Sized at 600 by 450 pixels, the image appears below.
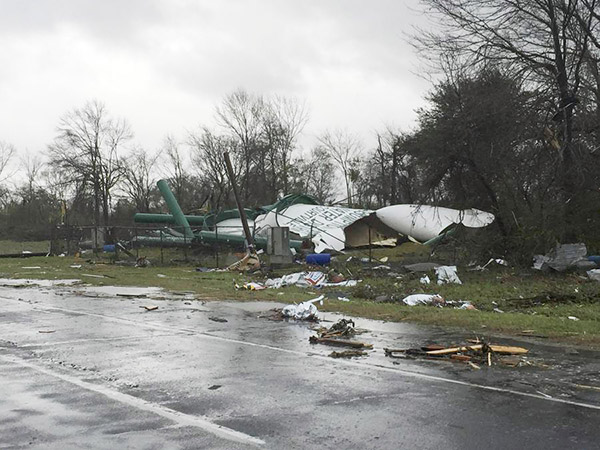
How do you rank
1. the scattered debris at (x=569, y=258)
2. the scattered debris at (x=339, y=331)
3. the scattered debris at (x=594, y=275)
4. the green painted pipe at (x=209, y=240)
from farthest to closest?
1. the green painted pipe at (x=209, y=240)
2. the scattered debris at (x=569, y=258)
3. the scattered debris at (x=594, y=275)
4. the scattered debris at (x=339, y=331)

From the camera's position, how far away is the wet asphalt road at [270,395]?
208 inches

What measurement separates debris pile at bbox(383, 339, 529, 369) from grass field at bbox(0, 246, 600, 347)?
6.62 feet

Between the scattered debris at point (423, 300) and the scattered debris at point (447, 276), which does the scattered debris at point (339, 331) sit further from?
the scattered debris at point (447, 276)

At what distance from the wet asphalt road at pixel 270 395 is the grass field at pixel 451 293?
1626 millimetres

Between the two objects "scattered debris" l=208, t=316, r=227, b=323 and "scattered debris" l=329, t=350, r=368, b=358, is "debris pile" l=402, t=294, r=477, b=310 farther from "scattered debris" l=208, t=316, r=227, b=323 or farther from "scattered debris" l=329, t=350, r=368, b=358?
"scattered debris" l=329, t=350, r=368, b=358

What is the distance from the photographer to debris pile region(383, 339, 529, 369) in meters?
8.56

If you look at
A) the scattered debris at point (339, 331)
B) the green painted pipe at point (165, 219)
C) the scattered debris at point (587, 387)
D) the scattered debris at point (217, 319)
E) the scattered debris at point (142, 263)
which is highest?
the green painted pipe at point (165, 219)

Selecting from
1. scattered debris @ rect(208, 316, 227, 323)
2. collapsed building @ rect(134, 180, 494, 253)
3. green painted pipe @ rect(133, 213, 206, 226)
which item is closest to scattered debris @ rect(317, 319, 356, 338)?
scattered debris @ rect(208, 316, 227, 323)

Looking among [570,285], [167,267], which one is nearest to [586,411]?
[570,285]

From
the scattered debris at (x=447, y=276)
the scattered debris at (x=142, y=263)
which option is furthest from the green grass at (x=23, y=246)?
the scattered debris at (x=447, y=276)

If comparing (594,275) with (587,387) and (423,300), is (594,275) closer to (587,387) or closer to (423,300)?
(423,300)

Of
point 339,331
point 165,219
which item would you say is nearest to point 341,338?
point 339,331

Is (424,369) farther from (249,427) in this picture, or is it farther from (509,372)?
(249,427)

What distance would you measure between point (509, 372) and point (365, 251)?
28908 millimetres
